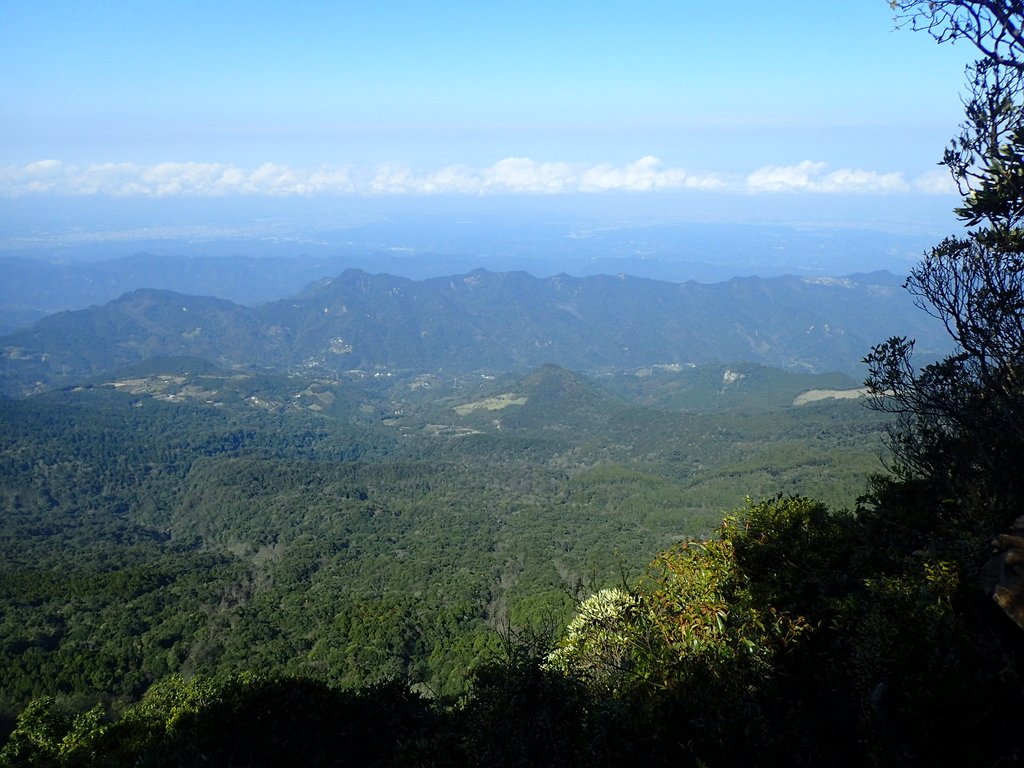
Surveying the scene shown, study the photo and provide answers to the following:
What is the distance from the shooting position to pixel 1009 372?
11.6 metres

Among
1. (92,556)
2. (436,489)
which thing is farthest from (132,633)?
(436,489)

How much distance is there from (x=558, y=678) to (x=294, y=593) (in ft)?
222

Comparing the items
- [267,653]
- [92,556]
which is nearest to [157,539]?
[92,556]

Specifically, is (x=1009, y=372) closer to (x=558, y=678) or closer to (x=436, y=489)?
(x=558, y=678)

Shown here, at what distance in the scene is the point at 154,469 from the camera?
160 meters

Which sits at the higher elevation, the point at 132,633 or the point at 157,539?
the point at 132,633

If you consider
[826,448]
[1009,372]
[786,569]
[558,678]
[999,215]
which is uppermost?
[999,215]

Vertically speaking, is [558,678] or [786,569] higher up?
[786,569]

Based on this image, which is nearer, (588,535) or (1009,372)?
(1009,372)

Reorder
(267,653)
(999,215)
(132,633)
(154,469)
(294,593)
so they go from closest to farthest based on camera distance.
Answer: (999,215)
(267,653)
(132,633)
(294,593)
(154,469)

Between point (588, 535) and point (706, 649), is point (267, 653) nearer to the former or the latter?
point (706, 649)

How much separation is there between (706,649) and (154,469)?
→ 7208 inches

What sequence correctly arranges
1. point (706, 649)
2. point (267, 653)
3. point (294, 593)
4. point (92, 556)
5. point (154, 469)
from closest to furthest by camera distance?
point (706, 649) < point (267, 653) < point (294, 593) < point (92, 556) < point (154, 469)

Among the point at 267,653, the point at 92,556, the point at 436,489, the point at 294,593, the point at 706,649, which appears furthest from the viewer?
the point at 436,489
